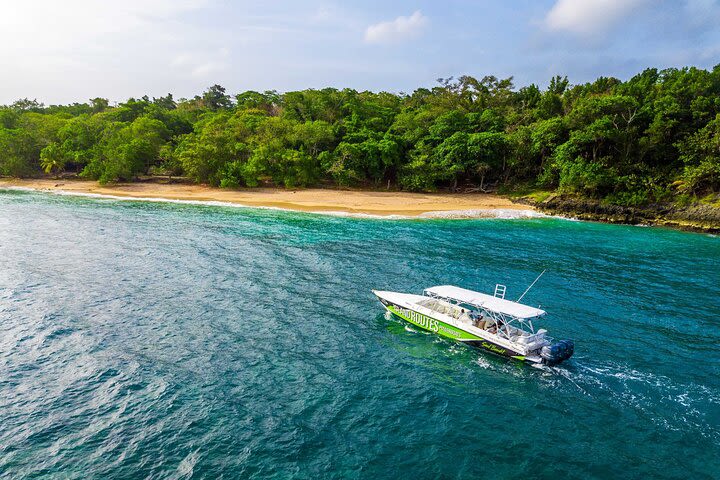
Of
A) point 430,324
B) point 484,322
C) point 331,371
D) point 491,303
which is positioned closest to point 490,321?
→ point 484,322

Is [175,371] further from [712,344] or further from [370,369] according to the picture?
[712,344]

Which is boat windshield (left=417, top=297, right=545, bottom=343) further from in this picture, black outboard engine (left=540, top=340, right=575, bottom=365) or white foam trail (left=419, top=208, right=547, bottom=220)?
white foam trail (left=419, top=208, right=547, bottom=220)

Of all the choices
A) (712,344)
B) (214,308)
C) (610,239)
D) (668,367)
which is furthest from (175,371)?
(610,239)

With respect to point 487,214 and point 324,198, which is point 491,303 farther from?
point 324,198

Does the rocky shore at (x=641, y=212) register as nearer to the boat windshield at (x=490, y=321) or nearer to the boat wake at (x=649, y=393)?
the boat windshield at (x=490, y=321)

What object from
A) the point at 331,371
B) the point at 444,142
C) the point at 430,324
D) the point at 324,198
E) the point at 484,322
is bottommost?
the point at 331,371

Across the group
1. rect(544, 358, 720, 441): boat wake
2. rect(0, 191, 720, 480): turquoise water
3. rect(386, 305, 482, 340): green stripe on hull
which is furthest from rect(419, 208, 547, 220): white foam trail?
rect(544, 358, 720, 441): boat wake

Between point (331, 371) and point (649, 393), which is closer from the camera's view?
point (649, 393)

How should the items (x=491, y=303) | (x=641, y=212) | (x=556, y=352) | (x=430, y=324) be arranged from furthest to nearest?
(x=641, y=212) < (x=430, y=324) < (x=491, y=303) < (x=556, y=352)
